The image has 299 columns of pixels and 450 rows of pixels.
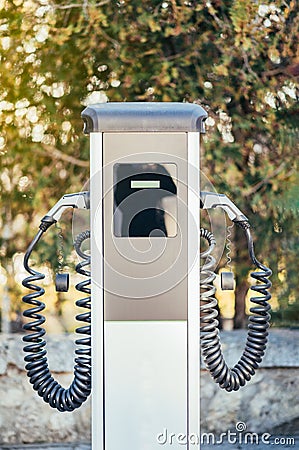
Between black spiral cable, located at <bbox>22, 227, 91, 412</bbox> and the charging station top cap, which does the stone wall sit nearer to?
black spiral cable, located at <bbox>22, 227, 91, 412</bbox>

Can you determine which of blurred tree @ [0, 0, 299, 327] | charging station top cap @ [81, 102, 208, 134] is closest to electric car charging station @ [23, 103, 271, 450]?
charging station top cap @ [81, 102, 208, 134]

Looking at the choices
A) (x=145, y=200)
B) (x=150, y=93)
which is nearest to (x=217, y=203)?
(x=145, y=200)

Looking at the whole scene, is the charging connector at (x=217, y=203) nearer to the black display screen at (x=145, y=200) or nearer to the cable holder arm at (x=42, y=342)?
the black display screen at (x=145, y=200)

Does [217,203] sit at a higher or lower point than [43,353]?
higher

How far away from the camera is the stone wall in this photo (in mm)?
4250

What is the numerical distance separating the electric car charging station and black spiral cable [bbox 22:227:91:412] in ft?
0.65

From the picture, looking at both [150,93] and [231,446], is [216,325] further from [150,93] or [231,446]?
[150,93]

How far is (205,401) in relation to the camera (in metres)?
4.30

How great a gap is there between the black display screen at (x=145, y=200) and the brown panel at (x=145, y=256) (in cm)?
2

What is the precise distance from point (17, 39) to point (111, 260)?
2388 millimetres

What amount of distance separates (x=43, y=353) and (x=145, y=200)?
2.39 ft

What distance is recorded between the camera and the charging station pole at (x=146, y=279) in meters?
2.57

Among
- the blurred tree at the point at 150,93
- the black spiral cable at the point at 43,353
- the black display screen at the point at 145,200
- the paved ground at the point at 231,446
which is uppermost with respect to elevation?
the blurred tree at the point at 150,93

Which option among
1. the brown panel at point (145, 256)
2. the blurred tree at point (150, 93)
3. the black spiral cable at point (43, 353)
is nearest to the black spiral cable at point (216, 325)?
the brown panel at point (145, 256)
